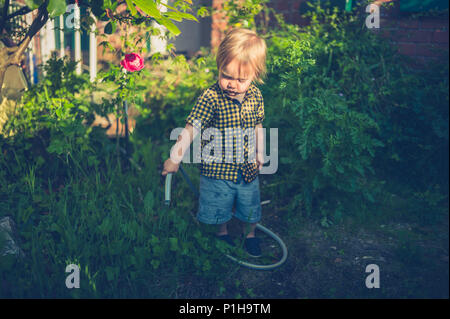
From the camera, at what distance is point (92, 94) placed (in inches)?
146

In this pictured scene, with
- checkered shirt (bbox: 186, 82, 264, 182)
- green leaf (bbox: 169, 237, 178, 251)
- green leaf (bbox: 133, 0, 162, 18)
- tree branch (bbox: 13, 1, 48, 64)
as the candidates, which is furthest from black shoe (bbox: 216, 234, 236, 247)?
tree branch (bbox: 13, 1, 48, 64)

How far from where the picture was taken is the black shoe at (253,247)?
2668 millimetres

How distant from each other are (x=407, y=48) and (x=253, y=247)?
2.87m

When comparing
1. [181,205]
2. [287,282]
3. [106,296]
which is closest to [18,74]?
[181,205]

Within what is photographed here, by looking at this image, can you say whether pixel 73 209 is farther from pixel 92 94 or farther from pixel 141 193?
pixel 92 94

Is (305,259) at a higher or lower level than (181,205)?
lower

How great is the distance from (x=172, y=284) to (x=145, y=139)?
192 cm

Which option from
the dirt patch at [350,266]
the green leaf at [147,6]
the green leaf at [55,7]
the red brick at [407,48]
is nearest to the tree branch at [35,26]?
the green leaf at [55,7]

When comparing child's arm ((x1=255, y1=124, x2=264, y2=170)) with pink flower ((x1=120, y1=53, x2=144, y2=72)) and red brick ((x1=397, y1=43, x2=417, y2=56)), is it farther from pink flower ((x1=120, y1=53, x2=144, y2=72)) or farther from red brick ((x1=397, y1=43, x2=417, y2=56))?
red brick ((x1=397, y1=43, x2=417, y2=56))

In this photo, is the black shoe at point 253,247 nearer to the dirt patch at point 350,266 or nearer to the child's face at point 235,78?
the dirt patch at point 350,266

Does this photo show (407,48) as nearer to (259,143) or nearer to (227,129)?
(259,143)

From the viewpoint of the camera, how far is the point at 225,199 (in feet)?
8.41

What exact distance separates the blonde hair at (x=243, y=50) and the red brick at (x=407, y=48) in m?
2.57
